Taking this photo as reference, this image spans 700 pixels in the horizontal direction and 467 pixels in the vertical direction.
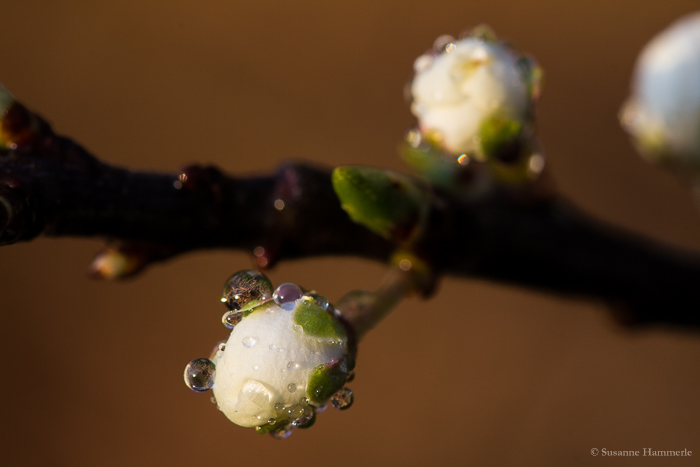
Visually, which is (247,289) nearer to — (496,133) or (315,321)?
(315,321)

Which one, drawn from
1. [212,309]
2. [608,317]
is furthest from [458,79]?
[212,309]

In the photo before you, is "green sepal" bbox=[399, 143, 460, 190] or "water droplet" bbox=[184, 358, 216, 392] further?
"green sepal" bbox=[399, 143, 460, 190]

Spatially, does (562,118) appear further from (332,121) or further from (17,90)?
(17,90)

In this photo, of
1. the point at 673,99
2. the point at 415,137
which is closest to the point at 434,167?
the point at 415,137

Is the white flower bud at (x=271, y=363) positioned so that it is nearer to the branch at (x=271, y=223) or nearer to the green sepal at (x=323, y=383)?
the green sepal at (x=323, y=383)

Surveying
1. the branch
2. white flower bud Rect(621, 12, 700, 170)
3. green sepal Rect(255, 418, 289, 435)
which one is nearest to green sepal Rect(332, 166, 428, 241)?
the branch

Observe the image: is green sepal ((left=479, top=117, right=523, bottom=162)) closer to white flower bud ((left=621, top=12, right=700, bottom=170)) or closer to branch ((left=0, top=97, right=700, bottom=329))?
branch ((left=0, top=97, right=700, bottom=329))
